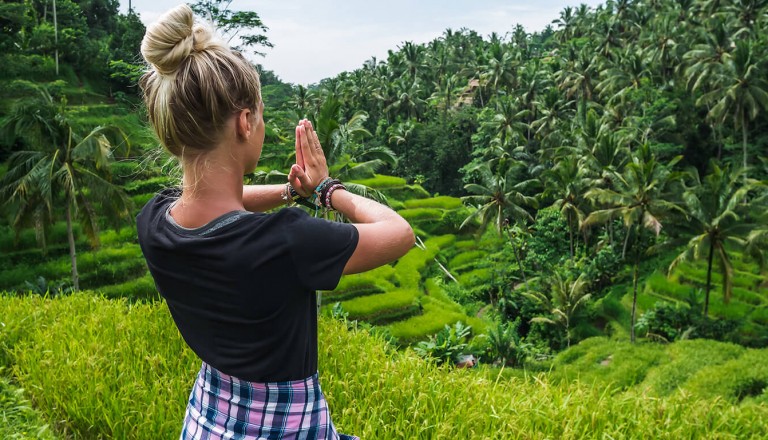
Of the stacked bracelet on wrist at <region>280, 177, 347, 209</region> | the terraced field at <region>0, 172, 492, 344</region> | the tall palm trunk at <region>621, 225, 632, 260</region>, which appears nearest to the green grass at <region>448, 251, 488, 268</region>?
the terraced field at <region>0, 172, 492, 344</region>

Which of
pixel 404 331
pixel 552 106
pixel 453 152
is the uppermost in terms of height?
pixel 552 106

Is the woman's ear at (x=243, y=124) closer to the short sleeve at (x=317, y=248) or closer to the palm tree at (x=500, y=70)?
the short sleeve at (x=317, y=248)

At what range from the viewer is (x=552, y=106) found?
128ft

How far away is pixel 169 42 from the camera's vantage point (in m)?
1.29

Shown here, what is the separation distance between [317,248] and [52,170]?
58.2 ft

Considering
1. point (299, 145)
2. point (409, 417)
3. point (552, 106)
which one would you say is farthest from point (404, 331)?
point (552, 106)

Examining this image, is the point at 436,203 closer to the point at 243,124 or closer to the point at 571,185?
the point at 571,185

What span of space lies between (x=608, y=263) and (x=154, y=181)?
2315 centimetres

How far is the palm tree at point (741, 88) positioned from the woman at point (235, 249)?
33838 mm

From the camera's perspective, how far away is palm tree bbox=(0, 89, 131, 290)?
1611 cm

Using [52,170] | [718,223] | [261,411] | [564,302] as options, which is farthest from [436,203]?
[261,411]

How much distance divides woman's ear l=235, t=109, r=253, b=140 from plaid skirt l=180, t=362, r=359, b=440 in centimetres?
61

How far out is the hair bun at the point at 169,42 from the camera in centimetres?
128

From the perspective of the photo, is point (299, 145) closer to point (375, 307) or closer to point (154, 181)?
point (375, 307)
